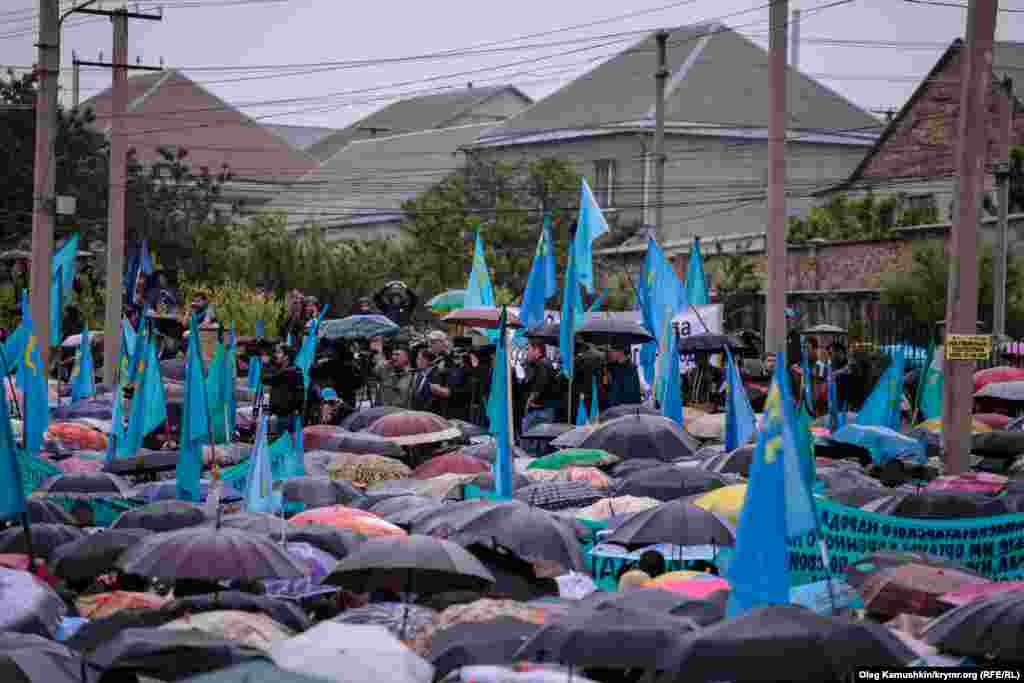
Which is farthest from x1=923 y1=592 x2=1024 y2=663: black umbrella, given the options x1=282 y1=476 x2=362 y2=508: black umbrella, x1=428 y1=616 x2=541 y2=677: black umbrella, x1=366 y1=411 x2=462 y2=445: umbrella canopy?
x1=366 y1=411 x2=462 y2=445: umbrella canopy

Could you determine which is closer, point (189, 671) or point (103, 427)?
point (189, 671)

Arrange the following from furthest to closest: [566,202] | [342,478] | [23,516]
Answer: [566,202] → [342,478] → [23,516]

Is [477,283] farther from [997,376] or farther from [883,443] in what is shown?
[883,443]

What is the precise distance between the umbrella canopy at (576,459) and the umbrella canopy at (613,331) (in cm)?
618

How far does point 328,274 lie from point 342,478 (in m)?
32.9

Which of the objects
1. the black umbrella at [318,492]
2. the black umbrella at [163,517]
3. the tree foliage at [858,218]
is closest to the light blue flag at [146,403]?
the black umbrella at [318,492]

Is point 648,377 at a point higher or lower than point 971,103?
lower

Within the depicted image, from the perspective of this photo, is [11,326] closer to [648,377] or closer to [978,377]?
[648,377]

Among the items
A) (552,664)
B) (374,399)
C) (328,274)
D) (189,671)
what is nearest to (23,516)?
(189,671)

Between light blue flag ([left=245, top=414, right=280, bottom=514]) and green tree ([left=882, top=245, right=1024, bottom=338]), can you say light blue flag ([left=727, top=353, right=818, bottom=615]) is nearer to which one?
light blue flag ([left=245, top=414, right=280, bottom=514])

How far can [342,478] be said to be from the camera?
719 inches

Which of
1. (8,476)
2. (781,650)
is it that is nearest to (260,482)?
(8,476)

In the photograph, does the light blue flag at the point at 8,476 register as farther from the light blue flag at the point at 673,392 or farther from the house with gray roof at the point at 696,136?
the house with gray roof at the point at 696,136

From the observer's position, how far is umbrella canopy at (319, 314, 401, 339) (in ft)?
85.0
